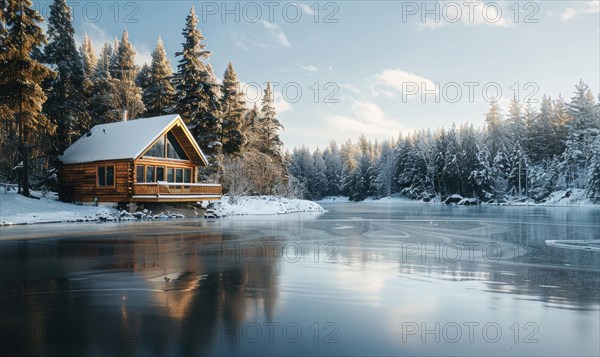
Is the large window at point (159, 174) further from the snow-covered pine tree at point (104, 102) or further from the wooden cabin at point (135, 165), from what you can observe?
the snow-covered pine tree at point (104, 102)

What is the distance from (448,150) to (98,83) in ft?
210

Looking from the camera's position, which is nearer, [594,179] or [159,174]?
[159,174]

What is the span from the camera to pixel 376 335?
5723mm

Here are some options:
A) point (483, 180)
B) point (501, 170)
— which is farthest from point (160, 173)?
point (501, 170)

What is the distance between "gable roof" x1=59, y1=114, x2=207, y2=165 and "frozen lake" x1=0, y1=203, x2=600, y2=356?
54.7ft

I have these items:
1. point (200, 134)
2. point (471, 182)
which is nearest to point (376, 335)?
point (200, 134)

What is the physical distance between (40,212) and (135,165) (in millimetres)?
6902

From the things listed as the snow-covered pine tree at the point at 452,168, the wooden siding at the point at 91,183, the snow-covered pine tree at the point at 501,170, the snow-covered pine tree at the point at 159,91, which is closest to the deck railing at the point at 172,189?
the wooden siding at the point at 91,183

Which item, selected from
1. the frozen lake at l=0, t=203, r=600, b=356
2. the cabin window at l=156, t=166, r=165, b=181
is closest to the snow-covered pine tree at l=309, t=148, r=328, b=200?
the cabin window at l=156, t=166, r=165, b=181

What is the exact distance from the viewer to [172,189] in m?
30.8

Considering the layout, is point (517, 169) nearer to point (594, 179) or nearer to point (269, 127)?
point (594, 179)

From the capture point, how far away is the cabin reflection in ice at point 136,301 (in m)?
5.36

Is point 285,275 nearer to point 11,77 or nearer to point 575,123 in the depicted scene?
point 11,77

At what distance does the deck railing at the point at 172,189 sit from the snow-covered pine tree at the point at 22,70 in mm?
8194
